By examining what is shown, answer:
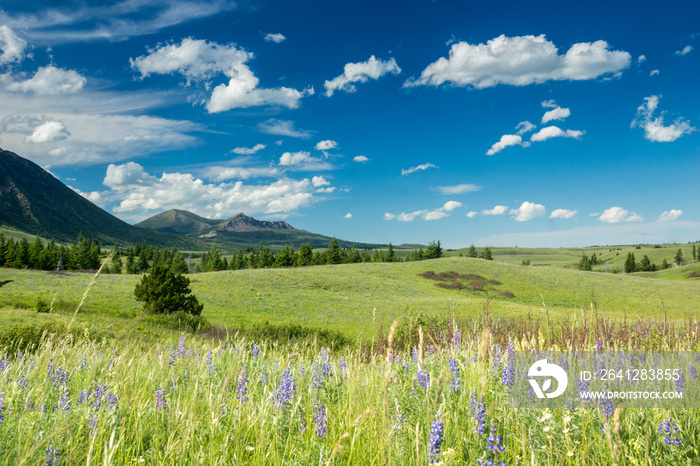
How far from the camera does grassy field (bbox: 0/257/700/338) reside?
95.1 ft

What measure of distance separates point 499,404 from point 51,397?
13.0 feet

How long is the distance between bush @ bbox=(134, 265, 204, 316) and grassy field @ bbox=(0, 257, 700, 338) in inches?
68.4

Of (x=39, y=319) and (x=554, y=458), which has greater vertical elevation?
(x=554, y=458)

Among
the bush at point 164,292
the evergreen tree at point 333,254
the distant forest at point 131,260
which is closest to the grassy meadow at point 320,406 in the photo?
the bush at point 164,292

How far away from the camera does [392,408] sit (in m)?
3.16

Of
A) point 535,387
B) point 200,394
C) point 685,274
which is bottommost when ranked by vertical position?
point 685,274

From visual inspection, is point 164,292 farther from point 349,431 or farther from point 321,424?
point 349,431

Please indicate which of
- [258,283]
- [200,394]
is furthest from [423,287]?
[200,394]

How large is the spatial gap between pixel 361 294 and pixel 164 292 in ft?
77.7

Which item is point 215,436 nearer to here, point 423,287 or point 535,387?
point 535,387

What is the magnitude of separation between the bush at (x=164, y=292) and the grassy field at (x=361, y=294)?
1739mm

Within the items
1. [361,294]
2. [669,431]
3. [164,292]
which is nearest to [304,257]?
[361,294]

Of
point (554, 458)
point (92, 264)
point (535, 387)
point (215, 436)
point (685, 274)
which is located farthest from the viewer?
point (685, 274)

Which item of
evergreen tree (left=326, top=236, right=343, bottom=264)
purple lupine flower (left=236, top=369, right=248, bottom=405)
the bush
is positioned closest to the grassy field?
the bush
